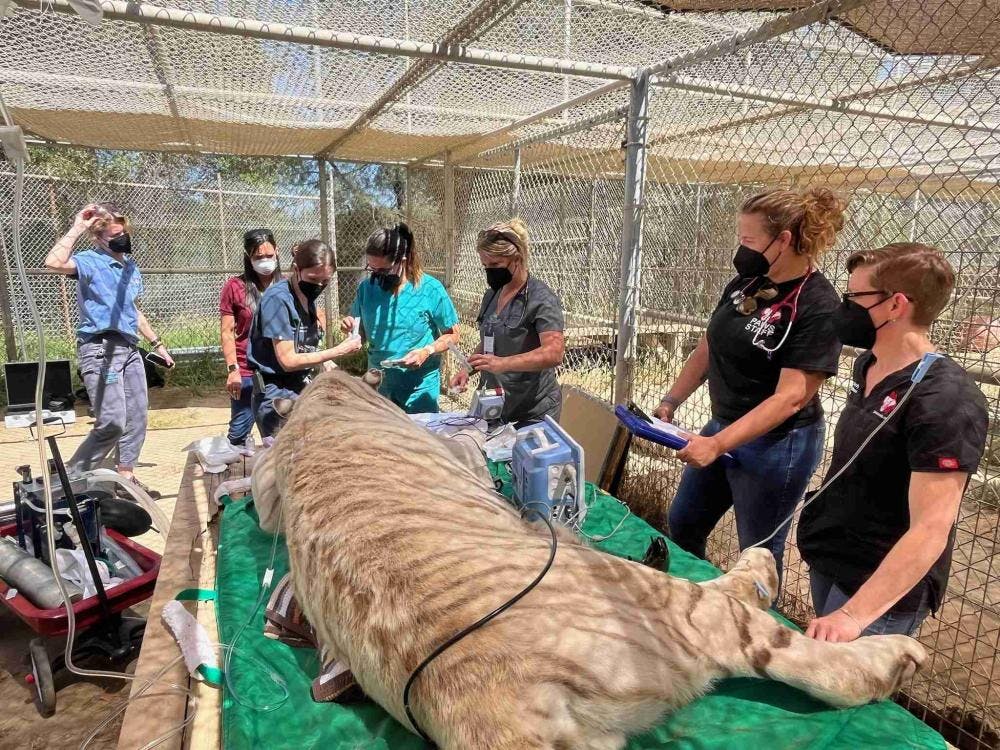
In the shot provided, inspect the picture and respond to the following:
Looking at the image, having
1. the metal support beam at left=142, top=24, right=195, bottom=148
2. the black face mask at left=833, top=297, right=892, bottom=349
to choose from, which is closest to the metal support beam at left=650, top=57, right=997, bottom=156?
the black face mask at left=833, top=297, right=892, bottom=349

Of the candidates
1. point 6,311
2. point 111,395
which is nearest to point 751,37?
point 111,395

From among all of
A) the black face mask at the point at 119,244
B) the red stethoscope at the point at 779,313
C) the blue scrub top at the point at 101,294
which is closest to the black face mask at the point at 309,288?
the black face mask at the point at 119,244

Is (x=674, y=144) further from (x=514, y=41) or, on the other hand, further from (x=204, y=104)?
(x=204, y=104)

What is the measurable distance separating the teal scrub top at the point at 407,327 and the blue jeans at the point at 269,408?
2.17 ft

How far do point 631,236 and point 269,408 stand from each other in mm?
2707

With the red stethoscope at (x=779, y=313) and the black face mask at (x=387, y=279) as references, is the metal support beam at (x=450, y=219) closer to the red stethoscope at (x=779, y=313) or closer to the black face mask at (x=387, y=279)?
the black face mask at (x=387, y=279)

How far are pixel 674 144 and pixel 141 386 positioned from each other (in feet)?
18.7

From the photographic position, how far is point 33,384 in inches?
172

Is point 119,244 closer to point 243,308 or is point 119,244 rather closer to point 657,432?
point 243,308

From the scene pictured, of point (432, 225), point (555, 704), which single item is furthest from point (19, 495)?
point (432, 225)

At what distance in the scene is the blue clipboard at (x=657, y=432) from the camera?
8.27 feet

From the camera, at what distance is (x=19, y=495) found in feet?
10.4

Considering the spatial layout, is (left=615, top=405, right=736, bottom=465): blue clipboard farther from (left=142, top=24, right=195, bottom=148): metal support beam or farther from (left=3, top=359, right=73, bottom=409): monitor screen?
(left=3, top=359, right=73, bottom=409): monitor screen

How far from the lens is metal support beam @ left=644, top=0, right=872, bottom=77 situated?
2500mm
